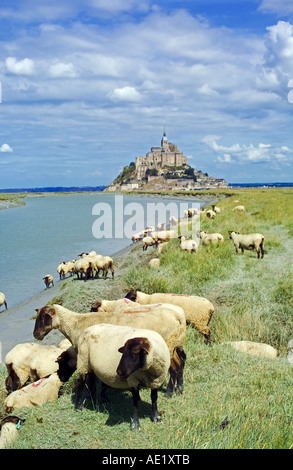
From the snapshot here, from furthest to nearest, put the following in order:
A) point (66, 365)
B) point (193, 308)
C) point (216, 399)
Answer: point (193, 308) → point (66, 365) → point (216, 399)

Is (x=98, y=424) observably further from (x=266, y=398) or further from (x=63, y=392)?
(x=266, y=398)

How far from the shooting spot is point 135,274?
1219cm

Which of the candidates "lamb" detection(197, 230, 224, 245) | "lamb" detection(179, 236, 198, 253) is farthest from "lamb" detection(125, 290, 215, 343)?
"lamb" detection(197, 230, 224, 245)

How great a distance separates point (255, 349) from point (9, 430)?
14.9ft

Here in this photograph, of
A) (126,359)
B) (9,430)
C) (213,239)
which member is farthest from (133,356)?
(213,239)

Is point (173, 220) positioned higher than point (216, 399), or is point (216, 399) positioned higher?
point (173, 220)

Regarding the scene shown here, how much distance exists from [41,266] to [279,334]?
1815 centimetres

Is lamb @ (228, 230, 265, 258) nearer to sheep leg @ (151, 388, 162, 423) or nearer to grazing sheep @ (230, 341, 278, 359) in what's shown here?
grazing sheep @ (230, 341, 278, 359)

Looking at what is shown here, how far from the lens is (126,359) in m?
4.50

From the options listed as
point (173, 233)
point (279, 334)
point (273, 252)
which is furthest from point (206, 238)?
point (279, 334)

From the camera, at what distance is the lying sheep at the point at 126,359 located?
4.50 meters

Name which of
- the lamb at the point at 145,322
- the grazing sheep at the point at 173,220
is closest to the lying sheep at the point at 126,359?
the lamb at the point at 145,322

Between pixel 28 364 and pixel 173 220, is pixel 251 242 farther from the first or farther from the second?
pixel 173 220

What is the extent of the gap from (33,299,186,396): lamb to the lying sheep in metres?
0.62
